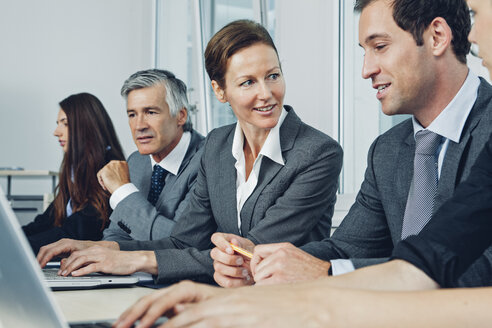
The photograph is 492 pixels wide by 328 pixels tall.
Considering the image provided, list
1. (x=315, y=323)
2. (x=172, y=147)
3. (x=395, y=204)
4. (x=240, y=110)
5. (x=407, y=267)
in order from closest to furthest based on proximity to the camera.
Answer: (x=315, y=323) → (x=407, y=267) → (x=395, y=204) → (x=240, y=110) → (x=172, y=147)

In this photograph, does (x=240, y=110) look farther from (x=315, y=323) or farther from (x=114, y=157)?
(x=315, y=323)

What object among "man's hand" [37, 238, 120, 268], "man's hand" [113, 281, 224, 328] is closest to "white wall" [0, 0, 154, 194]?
"man's hand" [37, 238, 120, 268]

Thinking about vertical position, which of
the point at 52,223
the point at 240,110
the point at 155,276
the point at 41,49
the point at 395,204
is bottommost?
the point at 52,223

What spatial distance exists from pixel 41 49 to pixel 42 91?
1.35 ft

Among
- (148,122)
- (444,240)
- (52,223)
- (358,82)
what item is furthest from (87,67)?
(444,240)

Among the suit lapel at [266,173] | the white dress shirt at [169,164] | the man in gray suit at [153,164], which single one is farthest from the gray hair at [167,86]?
the suit lapel at [266,173]

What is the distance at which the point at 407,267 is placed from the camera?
824 millimetres

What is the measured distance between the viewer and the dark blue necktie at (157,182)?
2.58 metres

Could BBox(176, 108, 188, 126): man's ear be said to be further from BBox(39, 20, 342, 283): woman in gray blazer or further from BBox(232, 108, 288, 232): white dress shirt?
BBox(232, 108, 288, 232): white dress shirt

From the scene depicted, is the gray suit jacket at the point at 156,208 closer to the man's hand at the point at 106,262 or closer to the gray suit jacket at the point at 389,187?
the man's hand at the point at 106,262

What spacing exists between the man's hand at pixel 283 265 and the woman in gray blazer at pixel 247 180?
0.33m

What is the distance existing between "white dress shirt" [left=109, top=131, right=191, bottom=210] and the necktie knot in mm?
1292

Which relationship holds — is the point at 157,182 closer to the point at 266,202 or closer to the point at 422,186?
the point at 266,202

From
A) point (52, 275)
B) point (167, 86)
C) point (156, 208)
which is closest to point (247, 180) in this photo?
point (156, 208)
